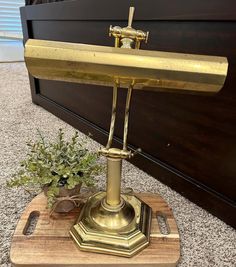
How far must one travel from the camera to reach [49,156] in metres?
0.52

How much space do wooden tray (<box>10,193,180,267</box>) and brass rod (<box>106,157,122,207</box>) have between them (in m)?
0.09

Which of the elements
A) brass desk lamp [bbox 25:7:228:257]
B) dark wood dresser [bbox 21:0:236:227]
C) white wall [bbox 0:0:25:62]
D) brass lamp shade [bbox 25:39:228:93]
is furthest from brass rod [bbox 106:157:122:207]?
white wall [bbox 0:0:25:62]

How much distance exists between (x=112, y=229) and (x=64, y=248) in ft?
0.29

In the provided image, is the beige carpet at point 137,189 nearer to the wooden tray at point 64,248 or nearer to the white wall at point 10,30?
the wooden tray at point 64,248

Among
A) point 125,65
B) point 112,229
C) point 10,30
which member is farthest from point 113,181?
point 10,30

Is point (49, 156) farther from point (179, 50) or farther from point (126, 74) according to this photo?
point (179, 50)

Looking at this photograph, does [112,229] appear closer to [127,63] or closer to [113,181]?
[113,181]

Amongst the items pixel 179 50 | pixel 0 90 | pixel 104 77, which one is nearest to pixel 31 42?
pixel 104 77

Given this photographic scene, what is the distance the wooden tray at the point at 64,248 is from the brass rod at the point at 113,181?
0.09 metres

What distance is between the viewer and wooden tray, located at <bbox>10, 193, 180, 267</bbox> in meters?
0.42

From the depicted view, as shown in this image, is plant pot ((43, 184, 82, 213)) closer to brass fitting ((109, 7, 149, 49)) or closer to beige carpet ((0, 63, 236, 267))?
beige carpet ((0, 63, 236, 267))

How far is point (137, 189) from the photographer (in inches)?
27.4

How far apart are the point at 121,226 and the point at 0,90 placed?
4.64 ft

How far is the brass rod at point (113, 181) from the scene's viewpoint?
419mm
